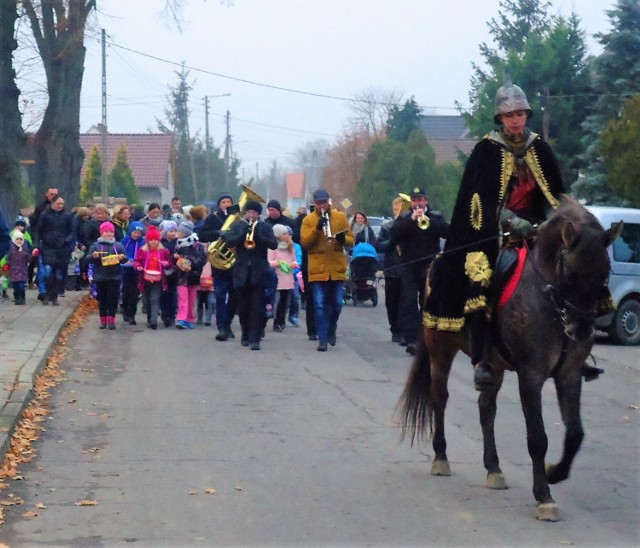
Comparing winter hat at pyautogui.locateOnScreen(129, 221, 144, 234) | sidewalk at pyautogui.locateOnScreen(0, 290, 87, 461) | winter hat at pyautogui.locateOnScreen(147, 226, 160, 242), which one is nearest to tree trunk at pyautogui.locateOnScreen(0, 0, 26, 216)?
sidewalk at pyautogui.locateOnScreen(0, 290, 87, 461)

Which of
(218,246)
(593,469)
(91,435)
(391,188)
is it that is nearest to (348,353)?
(218,246)

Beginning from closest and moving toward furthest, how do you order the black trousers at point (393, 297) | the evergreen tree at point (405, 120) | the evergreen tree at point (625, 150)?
the black trousers at point (393, 297), the evergreen tree at point (625, 150), the evergreen tree at point (405, 120)

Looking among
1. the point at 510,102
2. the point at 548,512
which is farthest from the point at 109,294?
the point at 548,512

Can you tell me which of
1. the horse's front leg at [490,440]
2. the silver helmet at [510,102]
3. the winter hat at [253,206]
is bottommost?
the horse's front leg at [490,440]

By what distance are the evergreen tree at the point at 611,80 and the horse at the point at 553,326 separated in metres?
26.0

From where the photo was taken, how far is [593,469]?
334 inches

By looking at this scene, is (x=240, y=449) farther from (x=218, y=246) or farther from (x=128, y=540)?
(x=218, y=246)

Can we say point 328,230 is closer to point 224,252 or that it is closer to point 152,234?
point 224,252

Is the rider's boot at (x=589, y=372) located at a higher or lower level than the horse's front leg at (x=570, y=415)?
higher

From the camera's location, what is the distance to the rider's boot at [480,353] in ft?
24.6

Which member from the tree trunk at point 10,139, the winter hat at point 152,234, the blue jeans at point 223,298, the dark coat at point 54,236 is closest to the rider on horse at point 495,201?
the blue jeans at point 223,298

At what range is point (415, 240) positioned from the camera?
617 inches

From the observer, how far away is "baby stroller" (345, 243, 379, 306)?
76.3 ft

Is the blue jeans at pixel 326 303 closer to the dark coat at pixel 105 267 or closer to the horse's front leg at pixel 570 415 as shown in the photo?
the dark coat at pixel 105 267
